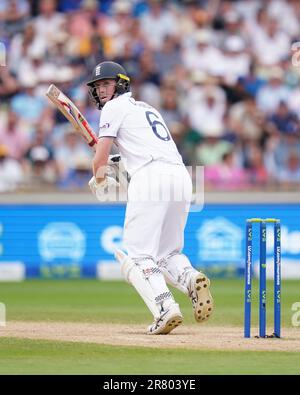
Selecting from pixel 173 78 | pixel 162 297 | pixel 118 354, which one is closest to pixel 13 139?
A: pixel 173 78

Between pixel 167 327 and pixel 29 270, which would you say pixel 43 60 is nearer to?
pixel 29 270

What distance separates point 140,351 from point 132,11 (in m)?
10.9

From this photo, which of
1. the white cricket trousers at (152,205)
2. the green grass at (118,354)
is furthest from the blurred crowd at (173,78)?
the white cricket trousers at (152,205)

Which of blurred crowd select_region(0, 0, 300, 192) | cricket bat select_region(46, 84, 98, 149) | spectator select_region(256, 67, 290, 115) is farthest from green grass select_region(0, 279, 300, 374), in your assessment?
spectator select_region(256, 67, 290, 115)

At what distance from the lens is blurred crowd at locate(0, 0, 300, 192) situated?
→ 48.0 feet

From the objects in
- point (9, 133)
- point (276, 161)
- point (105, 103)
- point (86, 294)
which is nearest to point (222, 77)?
point (276, 161)

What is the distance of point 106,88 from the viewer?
7.82m

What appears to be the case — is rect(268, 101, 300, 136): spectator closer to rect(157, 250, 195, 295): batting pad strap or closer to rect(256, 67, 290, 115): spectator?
rect(256, 67, 290, 115): spectator

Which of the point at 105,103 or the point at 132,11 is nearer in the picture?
the point at 105,103

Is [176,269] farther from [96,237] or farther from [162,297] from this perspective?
[96,237]

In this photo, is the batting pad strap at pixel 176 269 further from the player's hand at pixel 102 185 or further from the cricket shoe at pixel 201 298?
the player's hand at pixel 102 185

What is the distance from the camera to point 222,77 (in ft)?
52.1
